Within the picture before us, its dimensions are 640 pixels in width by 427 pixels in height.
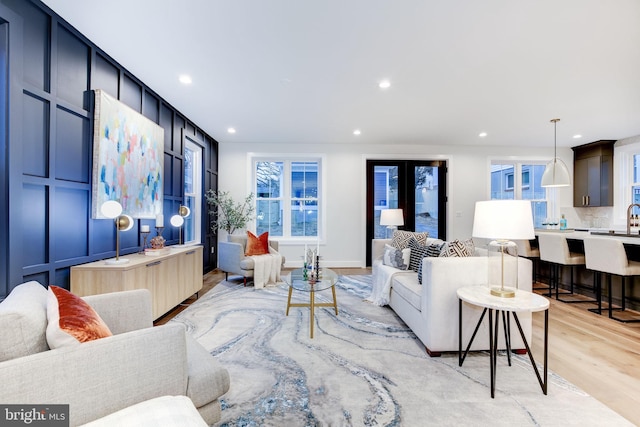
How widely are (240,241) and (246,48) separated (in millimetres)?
3061

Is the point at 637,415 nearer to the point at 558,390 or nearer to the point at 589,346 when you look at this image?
the point at 558,390

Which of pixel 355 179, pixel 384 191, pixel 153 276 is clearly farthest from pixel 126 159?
pixel 384 191

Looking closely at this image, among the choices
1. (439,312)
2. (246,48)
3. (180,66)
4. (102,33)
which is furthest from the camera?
(180,66)

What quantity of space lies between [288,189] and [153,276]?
358 centimetres

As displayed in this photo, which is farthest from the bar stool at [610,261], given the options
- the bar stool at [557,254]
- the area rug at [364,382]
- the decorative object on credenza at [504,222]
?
the decorative object on credenza at [504,222]

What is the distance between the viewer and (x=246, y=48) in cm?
245

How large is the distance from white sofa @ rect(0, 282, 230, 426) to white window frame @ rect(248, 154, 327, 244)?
455 cm

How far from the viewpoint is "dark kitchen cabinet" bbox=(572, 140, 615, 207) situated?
534 cm

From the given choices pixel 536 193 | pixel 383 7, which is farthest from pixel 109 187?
pixel 536 193

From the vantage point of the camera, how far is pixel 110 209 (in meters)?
2.38

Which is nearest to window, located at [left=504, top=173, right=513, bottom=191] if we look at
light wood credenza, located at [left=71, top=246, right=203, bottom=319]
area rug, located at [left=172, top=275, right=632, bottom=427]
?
area rug, located at [left=172, top=275, right=632, bottom=427]

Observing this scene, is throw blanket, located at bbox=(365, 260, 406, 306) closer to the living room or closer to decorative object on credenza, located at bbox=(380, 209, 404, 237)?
decorative object on credenza, located at bbox=(380, 209, 404, 237)

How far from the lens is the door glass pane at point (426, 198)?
5902 mm

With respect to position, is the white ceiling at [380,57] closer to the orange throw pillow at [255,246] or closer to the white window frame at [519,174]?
the white window frame at [519,174]
